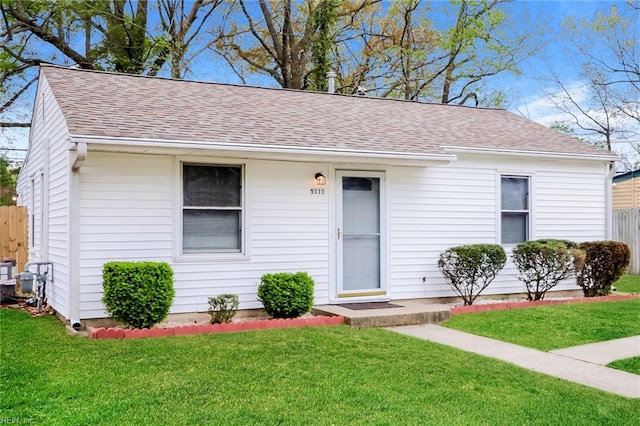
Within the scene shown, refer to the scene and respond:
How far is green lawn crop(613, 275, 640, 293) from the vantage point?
12385 millimetres

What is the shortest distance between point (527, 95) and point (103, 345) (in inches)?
930

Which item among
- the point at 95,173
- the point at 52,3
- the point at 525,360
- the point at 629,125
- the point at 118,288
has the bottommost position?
the point at 525,360

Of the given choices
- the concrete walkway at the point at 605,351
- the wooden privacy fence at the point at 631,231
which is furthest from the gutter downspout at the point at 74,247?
the wooden privacy fence at the point at 631,231

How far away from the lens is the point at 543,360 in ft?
20.4

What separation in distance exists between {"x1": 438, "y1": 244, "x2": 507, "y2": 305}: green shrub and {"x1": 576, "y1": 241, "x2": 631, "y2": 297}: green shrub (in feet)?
6.62

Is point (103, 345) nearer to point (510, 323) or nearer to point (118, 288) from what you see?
point (118, 288)

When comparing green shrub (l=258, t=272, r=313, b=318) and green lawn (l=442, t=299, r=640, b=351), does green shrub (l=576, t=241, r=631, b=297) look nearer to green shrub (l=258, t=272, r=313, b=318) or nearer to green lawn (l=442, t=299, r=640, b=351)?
green lawn (l=442, t=299, r=640, b=351)

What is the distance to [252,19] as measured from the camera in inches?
912

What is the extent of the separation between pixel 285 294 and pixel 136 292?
1990 mm

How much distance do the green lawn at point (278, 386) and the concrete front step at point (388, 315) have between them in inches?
44.8

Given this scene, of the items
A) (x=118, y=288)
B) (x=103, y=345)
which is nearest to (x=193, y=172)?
(x=118, y=288)

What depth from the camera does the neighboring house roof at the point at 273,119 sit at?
8133 mm

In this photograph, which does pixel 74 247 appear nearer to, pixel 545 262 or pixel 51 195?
pixel 51 195

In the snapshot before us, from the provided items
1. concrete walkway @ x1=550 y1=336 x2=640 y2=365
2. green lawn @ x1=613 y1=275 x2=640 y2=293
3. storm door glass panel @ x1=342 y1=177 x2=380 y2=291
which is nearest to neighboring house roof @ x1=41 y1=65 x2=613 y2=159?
storm door glass panel @ x1=342 y1=177 x2=380 y2=291
